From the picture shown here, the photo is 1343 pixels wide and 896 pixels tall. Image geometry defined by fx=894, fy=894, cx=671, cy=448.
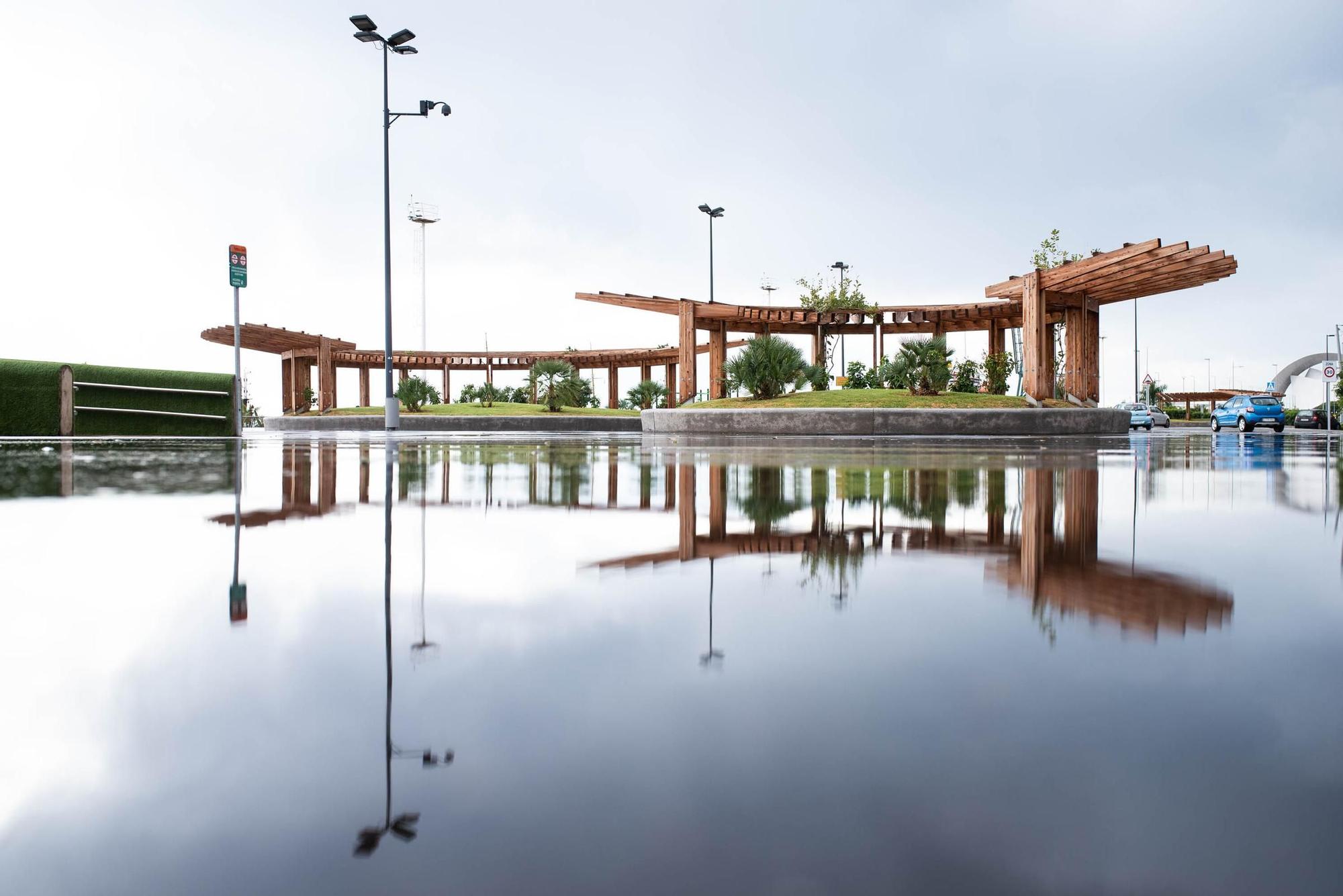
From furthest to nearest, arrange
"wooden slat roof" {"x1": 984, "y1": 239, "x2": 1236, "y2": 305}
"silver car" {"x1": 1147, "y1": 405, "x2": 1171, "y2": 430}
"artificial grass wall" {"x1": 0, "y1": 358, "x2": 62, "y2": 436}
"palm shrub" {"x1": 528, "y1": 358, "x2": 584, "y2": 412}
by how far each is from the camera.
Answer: "silver car" {"x1": 1147, "y1": 405, "x2": 1171, "y2": 430}, "palm shrub" {"x1": 528, "y1": 358, "x2": 584, "y2": 412}, "wooden slat roof" {"x1": 984, "y1": 239, "x2": 1236, "y2": 305}, "artificial grass wall" {"x1": 0, "y1": 358, "x2": 62, "y2": 436}

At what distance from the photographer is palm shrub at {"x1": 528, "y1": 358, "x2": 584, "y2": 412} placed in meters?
38.5

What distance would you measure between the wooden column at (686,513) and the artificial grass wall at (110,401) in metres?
20.3

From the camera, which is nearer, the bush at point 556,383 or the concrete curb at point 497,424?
the concrete curb at point 497,424

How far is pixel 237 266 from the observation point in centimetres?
2070

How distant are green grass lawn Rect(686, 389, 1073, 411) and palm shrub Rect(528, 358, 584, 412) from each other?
1226 centimetres

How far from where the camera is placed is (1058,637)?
2.35 metres

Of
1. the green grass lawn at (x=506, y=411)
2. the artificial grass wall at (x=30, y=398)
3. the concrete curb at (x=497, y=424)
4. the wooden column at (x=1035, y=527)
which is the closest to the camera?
the wooden column at (x=1035, y=527)

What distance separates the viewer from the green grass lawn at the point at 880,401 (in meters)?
24.9

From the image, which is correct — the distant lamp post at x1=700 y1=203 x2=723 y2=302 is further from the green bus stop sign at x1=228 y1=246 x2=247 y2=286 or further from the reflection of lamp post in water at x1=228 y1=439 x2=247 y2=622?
the reflection of lamp post in water at x1=228 y1=439 x2=247 y2=622

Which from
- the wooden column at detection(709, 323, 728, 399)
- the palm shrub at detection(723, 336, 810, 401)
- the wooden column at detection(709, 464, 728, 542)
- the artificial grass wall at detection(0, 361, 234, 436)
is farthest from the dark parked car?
the artificial grass wall at detection(0, 361, 234, 436)

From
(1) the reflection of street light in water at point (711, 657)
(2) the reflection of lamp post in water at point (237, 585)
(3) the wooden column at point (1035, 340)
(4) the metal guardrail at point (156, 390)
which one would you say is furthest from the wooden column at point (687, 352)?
(1) the reflection of street light in water at point (711, 657)

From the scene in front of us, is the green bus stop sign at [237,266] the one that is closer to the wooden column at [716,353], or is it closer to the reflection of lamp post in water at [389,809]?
the wooden column at [716,353]

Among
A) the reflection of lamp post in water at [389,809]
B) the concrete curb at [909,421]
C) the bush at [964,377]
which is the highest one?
the bush at [964,377]

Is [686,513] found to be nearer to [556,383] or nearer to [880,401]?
[880,401]
